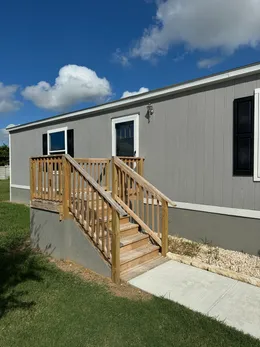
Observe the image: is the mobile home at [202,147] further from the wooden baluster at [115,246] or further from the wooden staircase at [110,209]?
the wooden baluster at [115,246]

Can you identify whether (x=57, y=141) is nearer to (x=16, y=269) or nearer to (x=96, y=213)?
(x=96, y=213)

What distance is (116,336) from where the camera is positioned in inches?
88.0

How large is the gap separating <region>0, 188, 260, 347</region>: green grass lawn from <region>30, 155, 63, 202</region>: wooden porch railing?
4.97 feet

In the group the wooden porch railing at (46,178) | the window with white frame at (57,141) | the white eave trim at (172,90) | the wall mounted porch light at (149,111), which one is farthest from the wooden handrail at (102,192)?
the window with white frame at (57,141)

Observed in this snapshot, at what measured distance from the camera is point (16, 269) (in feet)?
12.4

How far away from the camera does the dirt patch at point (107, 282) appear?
3.04m

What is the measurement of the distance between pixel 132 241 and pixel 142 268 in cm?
53

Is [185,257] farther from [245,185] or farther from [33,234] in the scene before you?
[33,234]

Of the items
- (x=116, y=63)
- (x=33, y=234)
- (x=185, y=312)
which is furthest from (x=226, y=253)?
(x=116, y=63)

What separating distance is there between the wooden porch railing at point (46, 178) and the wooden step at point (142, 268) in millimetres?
1751

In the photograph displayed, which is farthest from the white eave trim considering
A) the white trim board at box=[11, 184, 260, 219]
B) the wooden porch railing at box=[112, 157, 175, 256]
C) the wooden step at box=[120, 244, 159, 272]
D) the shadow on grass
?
the shadow on grass

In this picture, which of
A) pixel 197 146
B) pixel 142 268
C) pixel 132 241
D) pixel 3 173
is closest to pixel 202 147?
pixel 197 146

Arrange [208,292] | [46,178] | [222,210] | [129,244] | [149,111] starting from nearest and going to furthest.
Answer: [208,292]
[129,244]
[222,210]
[46,178]
[149,111]

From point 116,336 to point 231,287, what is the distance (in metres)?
1.72
